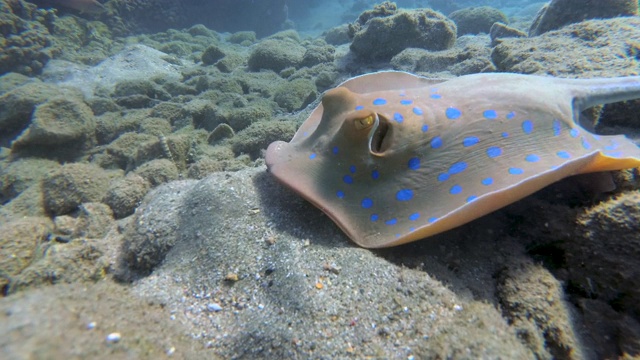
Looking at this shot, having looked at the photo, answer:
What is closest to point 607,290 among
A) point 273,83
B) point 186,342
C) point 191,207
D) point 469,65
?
point 186,342

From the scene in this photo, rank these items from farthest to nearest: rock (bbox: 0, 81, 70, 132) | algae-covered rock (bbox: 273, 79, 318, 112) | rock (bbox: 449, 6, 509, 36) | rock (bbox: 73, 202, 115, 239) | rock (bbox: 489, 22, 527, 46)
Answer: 1. rock (bbox: 449, 6, 509, 36)
2. rock (bbox: 489, 22, 527, 46)
3. algae-covered rock (bbox: 273, 79, 318, 112)
4. rock (bbox: 0, 81, 70, 132)
5. rock (bbox: 73, 202, 115, 239)

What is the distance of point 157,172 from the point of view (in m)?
4.51

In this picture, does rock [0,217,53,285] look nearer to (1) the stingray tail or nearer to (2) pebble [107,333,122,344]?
(2) pebble [107,333,122,344]

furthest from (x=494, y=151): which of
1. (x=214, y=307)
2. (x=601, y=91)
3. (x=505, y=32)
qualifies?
(x=505, y=32)

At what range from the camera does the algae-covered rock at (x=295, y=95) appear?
24.6ft

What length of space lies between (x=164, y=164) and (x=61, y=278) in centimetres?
221

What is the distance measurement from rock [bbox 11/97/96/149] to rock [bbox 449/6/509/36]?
16.6 meters

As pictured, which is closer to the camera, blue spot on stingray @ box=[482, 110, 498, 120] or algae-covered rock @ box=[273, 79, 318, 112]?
blue spot on stingray @ box=[482, 110, 498, 120]

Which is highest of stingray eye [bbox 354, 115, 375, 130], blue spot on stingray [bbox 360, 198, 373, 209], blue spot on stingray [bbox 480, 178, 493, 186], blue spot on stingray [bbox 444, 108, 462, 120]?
stingray eye [bbox 354, 115, 375, 130]

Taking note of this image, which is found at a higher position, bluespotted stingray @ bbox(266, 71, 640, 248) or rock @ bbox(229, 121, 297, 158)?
bluespotted stingray @ bbox(266, 71, 640, 248)

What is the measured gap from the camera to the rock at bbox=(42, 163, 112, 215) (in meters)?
4.39

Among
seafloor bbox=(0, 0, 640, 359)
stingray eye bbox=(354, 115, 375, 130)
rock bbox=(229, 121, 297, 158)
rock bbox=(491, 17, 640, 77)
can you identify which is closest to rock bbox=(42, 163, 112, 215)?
seafloor bbox=(0, 0, 640, 359)

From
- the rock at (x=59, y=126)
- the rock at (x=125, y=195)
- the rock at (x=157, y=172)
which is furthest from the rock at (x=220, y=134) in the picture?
the rock at (x=59, y=126)

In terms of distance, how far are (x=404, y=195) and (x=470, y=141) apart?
28.3 inches
